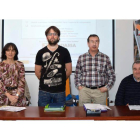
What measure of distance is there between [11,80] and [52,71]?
20.9 inches

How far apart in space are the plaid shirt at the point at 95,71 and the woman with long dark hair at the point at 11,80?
790 millimetres

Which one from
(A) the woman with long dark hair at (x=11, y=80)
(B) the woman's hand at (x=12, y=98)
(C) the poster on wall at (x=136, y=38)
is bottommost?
(B) the woman's hand at (x=12, y=98)

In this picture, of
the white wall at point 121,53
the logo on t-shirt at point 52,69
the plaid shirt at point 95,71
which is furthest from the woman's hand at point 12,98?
the white wall at point 121,53

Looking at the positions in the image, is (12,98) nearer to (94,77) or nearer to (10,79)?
(10,79)

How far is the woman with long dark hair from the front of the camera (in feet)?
7.53

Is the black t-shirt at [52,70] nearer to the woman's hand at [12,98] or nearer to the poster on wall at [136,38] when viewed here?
the woman's hand at [12,98]

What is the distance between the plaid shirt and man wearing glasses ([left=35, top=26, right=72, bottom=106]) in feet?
1.13

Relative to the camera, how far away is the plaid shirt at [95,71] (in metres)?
2.51

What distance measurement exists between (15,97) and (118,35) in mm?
2685

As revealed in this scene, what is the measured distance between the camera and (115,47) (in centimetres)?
400

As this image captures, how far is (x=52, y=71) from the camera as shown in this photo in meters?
2.30

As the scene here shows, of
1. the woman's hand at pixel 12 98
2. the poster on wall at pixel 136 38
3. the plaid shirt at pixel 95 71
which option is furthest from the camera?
the poster on wall at pixel 136 38

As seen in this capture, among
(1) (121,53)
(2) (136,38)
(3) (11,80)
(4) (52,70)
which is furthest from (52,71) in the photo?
(2) (136,38)

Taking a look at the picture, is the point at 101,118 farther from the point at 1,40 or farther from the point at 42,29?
the point at 1,40
